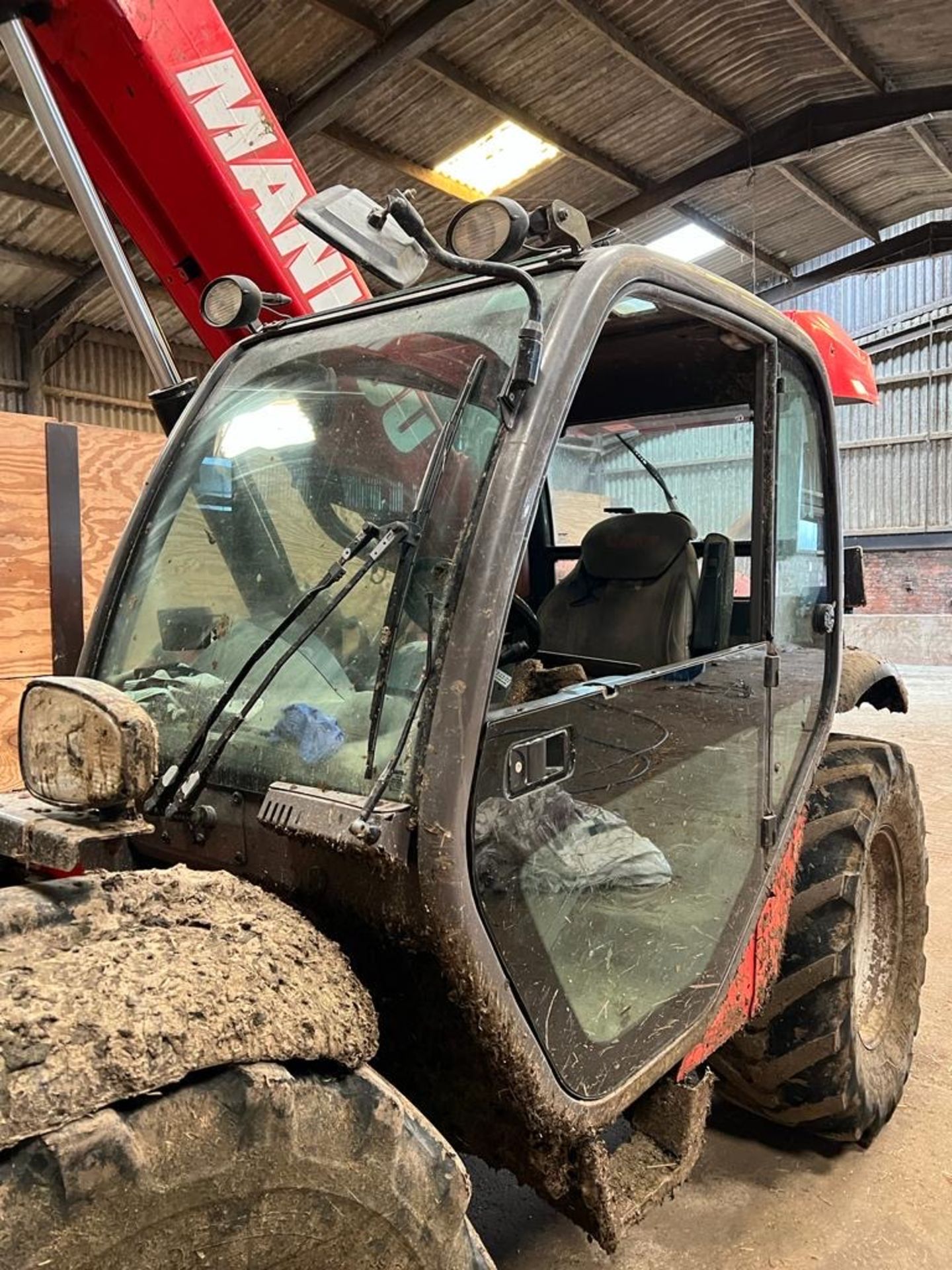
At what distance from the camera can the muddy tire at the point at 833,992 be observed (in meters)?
2.63

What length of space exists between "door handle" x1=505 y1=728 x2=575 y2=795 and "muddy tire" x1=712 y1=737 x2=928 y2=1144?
1.29 m

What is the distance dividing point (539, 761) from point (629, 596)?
1.31m

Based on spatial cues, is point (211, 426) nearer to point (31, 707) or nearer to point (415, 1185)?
point (31, 707)

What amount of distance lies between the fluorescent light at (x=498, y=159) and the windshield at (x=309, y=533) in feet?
21.7

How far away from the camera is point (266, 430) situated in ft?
6.43

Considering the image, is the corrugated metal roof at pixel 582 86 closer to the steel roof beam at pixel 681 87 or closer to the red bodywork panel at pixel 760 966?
the steel roof beam at pixel 681 87

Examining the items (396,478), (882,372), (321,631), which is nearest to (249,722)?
(321,631)

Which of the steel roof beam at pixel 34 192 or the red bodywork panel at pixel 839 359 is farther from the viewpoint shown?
the steel roof beam at pixel 34 192

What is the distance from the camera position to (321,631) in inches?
65.0

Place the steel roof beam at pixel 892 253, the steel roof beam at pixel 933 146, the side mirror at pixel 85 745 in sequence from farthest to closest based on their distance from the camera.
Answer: the steel roof beam at pixel 892 253 < the steel roof beam at pixel 933 146 < the side mirror at pixel 85 745

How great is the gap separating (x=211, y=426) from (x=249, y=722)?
0.72 m

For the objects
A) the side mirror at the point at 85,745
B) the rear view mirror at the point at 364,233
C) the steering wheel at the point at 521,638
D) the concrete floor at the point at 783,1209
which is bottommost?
the concrete floor at the point at 783,1209

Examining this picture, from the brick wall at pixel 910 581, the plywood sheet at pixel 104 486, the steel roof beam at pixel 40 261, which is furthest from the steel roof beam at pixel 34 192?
the brick wall at pixel 910 581

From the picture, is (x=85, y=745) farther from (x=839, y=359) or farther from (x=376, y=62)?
(x=376, y=62)
